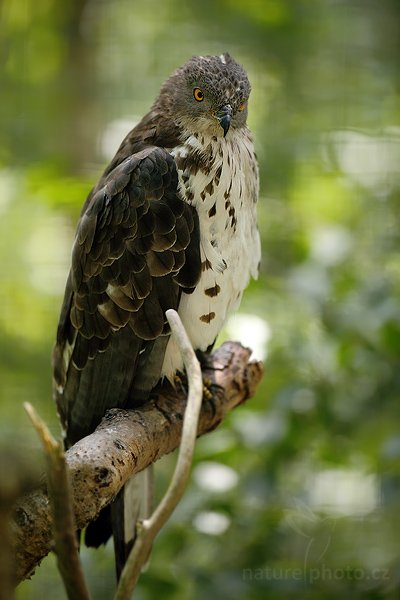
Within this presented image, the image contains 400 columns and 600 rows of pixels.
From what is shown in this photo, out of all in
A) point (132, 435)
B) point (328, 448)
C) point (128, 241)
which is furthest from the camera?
point (328, 448)

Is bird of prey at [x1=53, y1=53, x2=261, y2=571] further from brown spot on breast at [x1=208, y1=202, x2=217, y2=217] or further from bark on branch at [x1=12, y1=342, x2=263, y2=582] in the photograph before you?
bark on branch at [x1=12, y1=342, x2=263, y2=582]

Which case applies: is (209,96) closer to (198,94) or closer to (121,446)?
(198,94)

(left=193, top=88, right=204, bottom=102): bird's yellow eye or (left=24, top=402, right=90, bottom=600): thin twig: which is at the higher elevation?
(left=193, top=88, right=204, bottom=102): bird's yellow eye

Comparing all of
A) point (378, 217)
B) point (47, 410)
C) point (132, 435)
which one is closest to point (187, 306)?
point (132, 435)

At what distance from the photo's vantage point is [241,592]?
2.96 meters

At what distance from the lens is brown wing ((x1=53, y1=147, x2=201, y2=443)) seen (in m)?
2.71

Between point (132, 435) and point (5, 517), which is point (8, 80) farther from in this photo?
point (5, 517)

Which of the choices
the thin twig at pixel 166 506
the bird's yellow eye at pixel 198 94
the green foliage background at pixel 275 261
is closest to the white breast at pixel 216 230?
the bird's yellow eye at pixel 198 94

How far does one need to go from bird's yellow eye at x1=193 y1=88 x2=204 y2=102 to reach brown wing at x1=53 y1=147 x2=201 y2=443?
0.27 meters

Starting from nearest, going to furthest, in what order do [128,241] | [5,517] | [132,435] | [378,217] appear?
[5,517], [132,435], [128,241], [378,217]

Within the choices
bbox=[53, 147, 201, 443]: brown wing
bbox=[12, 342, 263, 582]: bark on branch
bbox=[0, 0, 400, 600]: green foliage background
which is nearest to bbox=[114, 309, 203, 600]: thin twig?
bbox=[0, 0, 400, 600]: green foliage background

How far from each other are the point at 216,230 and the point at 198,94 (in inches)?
20.4

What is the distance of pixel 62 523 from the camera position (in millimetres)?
1193

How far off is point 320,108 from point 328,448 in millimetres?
3209
